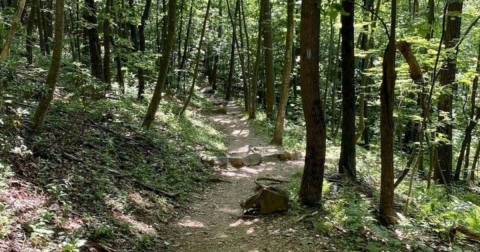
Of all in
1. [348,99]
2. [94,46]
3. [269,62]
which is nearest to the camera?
[348,99]

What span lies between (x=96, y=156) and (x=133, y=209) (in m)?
1.84

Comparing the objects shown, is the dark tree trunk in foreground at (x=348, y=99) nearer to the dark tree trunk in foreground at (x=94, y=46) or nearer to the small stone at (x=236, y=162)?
the small stone at (x=236, y=162)

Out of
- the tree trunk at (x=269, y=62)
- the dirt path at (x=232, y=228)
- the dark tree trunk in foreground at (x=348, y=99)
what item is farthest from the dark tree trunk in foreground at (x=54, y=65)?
the tree trunk at (x=269, y=62)

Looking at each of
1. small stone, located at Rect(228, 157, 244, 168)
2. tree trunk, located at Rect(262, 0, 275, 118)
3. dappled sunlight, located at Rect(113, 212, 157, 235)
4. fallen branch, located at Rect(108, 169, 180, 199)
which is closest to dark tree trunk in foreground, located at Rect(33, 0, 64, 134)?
fallen branch, located at Rect(108, 169, 180, 199)

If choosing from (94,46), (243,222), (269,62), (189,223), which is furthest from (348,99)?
(269,62)

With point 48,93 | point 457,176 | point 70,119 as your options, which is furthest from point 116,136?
point 457,176

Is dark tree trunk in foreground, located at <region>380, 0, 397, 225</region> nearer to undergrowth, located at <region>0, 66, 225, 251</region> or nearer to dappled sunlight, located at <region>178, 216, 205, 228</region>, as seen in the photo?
dappled sunlight, located at <region>178, 216, 205, 228</region>

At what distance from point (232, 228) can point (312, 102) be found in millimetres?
2801

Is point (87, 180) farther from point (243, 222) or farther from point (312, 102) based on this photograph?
point (312, 102)

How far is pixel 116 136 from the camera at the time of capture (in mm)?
9414

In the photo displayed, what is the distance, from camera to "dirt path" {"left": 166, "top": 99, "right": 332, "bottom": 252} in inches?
209

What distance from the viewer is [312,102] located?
612 cm

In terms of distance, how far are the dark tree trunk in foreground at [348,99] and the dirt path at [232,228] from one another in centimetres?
241

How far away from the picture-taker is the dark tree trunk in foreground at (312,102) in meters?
5.93
